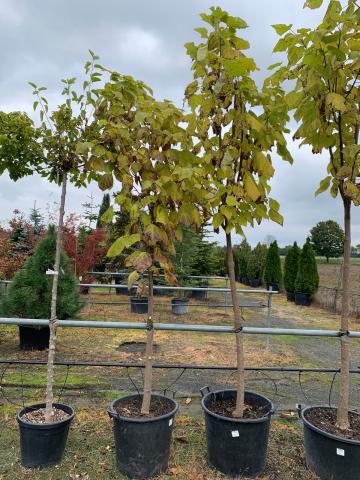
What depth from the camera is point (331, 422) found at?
8.86 ft

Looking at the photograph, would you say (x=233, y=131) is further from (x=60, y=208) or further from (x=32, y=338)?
(x=32, y=338)

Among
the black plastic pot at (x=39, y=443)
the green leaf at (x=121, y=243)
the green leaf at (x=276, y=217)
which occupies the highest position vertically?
the green leaf at (x=276, y=217)

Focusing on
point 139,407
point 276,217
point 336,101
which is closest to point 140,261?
point 276,217

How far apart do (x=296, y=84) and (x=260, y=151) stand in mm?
486

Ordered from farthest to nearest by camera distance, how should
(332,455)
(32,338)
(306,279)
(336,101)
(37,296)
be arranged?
1. (306,279)
2. (32,338)
3. (37,296)
4. (332,455)
5. (336,101)

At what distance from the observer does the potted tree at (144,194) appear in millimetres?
2516

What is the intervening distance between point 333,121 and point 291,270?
488 inches

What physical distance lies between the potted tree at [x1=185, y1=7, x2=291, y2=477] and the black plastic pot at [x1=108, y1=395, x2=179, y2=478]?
341 millimetres

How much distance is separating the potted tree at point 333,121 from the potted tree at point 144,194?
799 mm

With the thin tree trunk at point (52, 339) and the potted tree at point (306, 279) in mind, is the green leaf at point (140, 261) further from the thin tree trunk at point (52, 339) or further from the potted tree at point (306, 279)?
the potted tree at point (306, 279)

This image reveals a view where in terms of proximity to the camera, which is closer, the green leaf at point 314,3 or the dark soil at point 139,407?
the green leaf at point 314,3

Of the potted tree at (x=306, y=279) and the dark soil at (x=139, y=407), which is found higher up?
the potted tree at (x=306, y=279)

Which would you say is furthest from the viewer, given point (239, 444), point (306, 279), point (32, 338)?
point (306, 279)

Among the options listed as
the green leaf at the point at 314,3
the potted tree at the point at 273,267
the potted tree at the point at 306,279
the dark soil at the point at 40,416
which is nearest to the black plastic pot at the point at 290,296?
the potted tree at the point at 306,279
